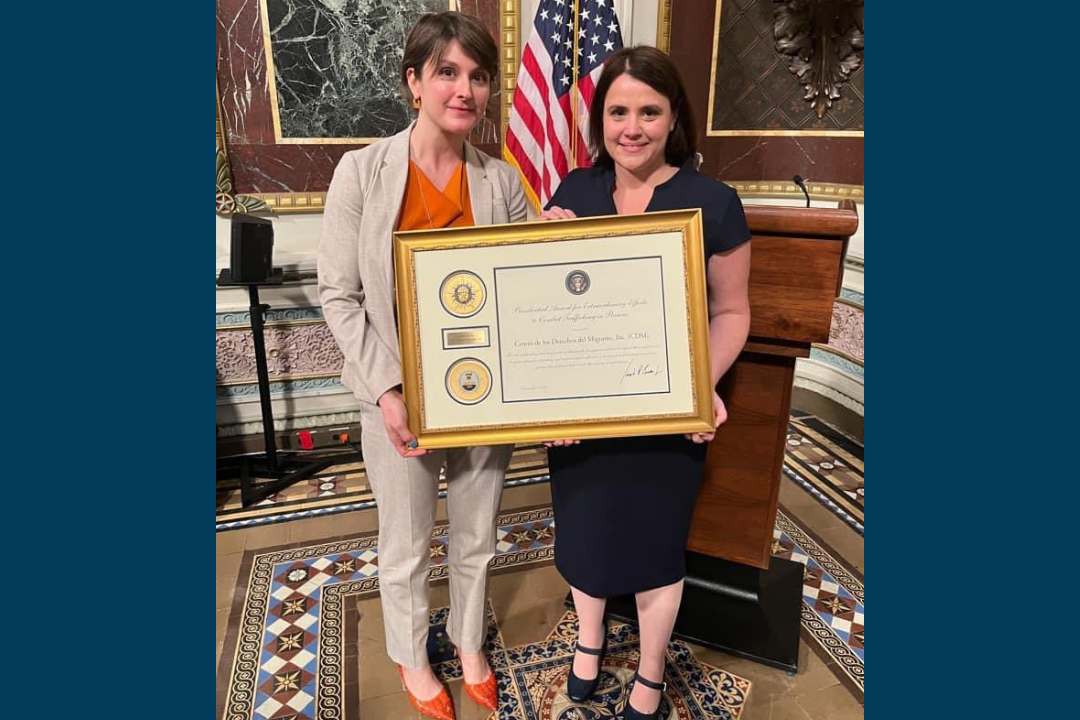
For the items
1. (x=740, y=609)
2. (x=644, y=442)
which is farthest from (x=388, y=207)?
(x=740, y=609)

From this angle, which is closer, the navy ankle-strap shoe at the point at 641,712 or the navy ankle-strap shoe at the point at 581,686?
the navy ankle-strap shoe at the point at 641,712

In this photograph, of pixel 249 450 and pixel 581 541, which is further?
pixel 249 450

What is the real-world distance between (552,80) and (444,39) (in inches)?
83.1

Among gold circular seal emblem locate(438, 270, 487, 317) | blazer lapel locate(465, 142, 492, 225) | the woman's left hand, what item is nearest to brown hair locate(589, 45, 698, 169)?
blazer lapel locate(465, 142, 492, 225)

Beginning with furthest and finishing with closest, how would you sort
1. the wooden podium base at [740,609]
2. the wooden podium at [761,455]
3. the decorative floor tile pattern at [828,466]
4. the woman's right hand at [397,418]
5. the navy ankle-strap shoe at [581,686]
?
the decorative floor tile pattern at [828,466] → the wooden podium base at [740,609] → the navy ankle-strap shoe at [581,686] → the wooden podium at [761,455] → the woman's right hand at [397,418]

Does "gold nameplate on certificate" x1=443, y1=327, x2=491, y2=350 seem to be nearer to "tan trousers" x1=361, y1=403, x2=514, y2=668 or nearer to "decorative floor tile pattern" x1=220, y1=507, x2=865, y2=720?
"tan trousers" x1=361, y1=403, x2=514, y2=668

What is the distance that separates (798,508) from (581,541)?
1752 millimetres

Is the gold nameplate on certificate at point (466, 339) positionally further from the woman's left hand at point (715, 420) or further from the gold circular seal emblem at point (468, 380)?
the woman's left hand at point (715, 420)

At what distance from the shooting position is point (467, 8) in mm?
3270

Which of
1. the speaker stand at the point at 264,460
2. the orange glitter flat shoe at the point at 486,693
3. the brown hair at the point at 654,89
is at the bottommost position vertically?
the orange glitter flat shoe at the point at 486,693

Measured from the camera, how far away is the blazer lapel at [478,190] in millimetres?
1475

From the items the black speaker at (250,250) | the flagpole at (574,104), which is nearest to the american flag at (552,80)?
the flagpole at (574,104)

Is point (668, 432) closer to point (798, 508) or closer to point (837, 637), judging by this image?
point (837, 637)

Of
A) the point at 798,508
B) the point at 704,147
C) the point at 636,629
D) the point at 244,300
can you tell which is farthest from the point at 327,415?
the point at 704,147
